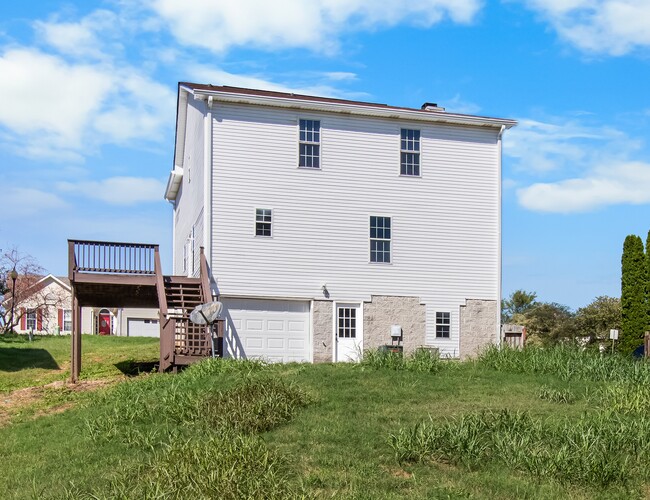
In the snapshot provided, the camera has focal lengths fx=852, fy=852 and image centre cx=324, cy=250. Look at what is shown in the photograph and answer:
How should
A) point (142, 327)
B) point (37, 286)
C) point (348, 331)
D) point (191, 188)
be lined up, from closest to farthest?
point (348, 331) → point (191, 188) → point (142, 327) → point (37, 286)

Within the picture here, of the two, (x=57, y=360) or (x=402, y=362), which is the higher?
(x=402, y=362)

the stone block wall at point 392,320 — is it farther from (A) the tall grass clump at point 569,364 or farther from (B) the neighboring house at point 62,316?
(B) the neighboring house at point 62,316

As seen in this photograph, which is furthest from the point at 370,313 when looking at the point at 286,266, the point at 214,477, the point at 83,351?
the point at 214,477

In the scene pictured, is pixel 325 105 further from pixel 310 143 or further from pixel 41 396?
pixel 41 396

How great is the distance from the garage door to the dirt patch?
Result: 419cm

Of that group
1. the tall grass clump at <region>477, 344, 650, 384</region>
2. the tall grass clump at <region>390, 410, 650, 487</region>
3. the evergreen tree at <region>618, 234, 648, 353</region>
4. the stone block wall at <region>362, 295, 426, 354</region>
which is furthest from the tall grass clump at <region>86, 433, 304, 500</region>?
the evergreen tree at <region>618, 234, 648, 353</region>

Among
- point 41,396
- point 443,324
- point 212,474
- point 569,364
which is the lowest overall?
point 41,396

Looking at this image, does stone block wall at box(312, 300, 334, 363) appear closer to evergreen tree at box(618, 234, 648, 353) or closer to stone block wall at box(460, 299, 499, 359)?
stone block wall at box(460, 299, 499, 359)

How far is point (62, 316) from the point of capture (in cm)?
6056

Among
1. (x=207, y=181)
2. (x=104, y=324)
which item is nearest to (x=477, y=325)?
(x=207, y=181)

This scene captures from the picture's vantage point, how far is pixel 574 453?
10422 millimetres

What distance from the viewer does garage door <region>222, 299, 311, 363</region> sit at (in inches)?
974

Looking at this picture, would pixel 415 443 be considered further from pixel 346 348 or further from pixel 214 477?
pixel 346 348

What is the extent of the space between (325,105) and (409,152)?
3.24m
